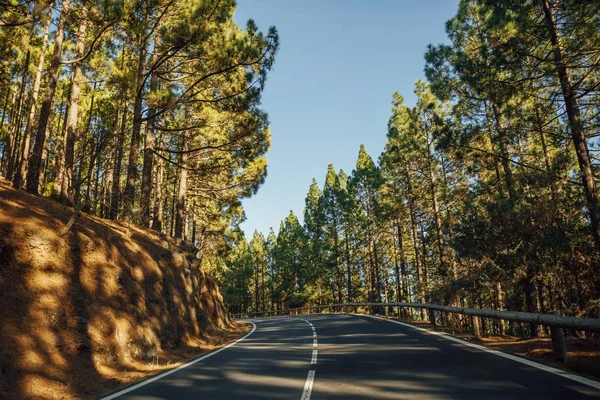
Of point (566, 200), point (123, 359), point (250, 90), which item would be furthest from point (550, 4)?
point (123, 359)

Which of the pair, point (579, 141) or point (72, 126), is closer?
point (579, 141)

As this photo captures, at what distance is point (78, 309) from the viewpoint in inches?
347

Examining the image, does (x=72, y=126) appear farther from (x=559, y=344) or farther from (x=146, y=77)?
(x=559, y=344)

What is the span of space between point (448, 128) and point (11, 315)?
14.3 m

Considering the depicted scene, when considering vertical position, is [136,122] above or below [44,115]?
above

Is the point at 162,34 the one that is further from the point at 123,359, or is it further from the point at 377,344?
the point at 377,344

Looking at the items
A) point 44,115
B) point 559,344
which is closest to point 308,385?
point 559,344

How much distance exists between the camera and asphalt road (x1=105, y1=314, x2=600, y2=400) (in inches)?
207

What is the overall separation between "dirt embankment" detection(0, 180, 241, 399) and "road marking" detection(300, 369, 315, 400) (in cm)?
370

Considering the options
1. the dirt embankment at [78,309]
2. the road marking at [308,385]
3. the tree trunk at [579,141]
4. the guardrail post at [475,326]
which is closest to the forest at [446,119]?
the tree trunk at [579,141]

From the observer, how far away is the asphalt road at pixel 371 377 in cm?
527

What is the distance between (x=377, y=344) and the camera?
1030 cm

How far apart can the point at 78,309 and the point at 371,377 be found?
273 inches

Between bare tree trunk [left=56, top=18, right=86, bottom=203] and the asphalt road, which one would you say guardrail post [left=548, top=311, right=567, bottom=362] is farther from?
bare tree trunk [left=56, top=18, right=86, bottom=203]
